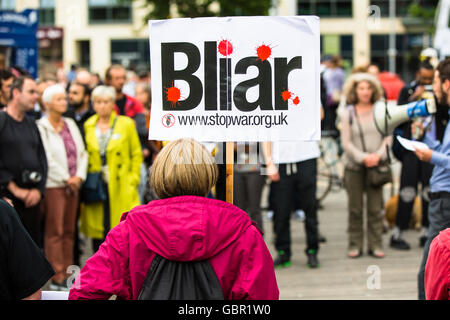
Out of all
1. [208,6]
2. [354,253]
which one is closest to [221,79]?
[354,253]

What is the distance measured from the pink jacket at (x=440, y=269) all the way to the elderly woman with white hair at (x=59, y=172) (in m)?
4.40

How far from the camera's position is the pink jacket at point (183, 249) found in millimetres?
2572

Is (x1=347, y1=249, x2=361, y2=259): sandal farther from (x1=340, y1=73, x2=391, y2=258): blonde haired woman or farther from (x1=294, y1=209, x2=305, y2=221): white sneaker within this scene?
(x1=294, y1=209, x2=305, y2=221): white sneaker

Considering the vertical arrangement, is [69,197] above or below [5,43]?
below

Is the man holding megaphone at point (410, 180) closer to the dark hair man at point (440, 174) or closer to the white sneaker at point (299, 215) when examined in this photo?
the white sneaker at point (299, 215)

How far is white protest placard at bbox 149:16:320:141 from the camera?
355 cm

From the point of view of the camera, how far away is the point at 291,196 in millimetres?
7391

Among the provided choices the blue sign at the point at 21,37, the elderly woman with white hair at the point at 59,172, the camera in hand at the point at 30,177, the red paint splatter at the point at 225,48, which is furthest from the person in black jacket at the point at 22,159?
the blue sign at the point at 21,37

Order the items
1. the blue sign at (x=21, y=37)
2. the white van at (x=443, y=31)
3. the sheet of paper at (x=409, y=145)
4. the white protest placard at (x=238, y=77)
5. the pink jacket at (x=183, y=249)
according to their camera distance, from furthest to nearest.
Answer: the white van at (x=443, y=31), the blue sign at (x=21, y=37), the sheet of paper at (x=409, y=145), the white protest placard at (x=238, y=77), the pink jacket at (x=183, y=249)

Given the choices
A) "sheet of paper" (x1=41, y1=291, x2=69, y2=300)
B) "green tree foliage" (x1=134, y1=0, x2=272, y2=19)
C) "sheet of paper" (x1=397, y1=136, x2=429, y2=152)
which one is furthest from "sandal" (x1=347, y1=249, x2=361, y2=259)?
"green tree foliage" (x1=134, y1=0, x2=272, y2=19)

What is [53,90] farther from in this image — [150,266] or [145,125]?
[150,266]

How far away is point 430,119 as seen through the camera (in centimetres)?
532

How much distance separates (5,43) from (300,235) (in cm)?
605
